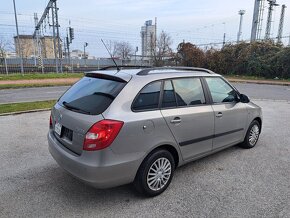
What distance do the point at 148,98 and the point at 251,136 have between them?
9.27 ft

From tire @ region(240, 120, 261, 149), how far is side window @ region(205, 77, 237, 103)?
35.7 inches

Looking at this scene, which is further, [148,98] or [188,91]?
[188,91]

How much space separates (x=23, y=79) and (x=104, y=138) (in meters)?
18.7

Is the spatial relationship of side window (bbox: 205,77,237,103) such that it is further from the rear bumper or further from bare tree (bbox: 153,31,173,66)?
bare tree (bbox: 153,31,173,66)

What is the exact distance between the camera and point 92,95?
3.01 m

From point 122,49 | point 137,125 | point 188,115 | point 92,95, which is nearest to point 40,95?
point 92,95

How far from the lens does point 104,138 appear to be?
2.60 metres

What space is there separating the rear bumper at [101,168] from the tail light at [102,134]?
0.07 m

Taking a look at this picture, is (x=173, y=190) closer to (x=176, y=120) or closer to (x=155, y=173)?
(x=155, y=173)

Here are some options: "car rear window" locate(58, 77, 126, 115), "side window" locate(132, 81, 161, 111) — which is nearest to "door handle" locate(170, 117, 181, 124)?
"side window" locate(132, 81, 161, 111)

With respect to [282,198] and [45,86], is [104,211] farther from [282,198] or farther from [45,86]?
[45,86]

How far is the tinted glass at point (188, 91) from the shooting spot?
10.9ft

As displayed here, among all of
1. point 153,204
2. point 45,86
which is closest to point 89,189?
point 153,204

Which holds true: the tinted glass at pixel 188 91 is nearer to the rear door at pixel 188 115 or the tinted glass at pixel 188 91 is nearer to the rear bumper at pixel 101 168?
the rear door at pixel 188 115
